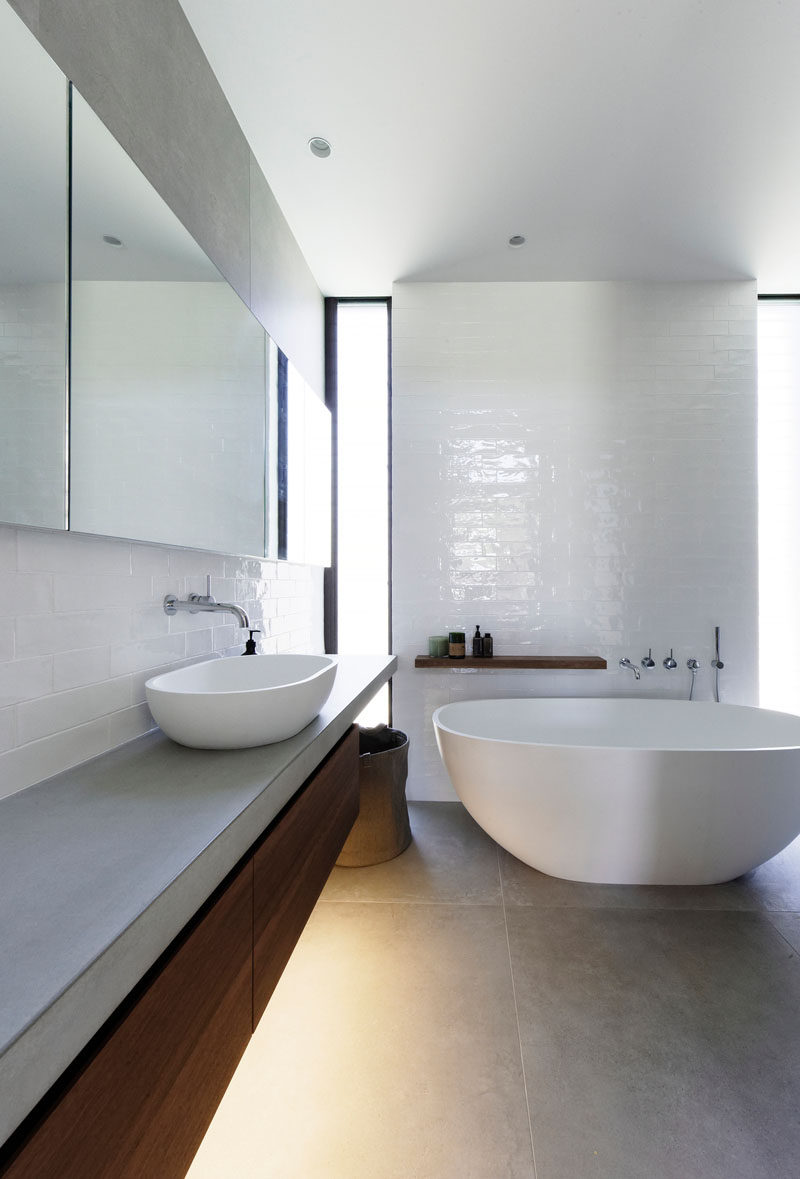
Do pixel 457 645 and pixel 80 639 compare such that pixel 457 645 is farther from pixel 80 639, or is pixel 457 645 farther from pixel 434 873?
pixel 80 639

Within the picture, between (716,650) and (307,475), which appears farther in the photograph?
(716,650)

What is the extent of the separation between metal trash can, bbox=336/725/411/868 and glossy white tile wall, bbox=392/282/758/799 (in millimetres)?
636

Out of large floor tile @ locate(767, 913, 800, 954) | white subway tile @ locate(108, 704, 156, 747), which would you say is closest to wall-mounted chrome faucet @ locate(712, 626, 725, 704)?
large floor tile @ locate(767, 913, 800, 954)

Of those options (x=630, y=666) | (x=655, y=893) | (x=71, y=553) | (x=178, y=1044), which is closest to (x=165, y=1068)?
(x=178, y=1044)

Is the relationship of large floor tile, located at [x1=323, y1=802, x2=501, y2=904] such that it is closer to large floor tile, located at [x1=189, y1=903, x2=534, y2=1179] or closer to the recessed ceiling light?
large floor tile, located at [x1=189, y1=903, x2=534, y2=1179]

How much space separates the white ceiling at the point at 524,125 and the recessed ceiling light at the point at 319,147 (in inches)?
1.1

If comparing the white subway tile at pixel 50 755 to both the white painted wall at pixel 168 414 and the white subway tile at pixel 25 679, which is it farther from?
the white painted wall at pixel 168 414

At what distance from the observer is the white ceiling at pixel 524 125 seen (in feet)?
5.76

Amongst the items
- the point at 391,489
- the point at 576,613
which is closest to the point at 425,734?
the point at 576,613

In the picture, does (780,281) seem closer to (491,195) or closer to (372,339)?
(491,195)

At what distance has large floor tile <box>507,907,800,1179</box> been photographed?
51.8 inches

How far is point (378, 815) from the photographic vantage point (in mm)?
2578

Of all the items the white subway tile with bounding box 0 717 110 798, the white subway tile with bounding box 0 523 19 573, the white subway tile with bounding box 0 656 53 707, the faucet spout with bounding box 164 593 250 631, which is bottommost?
the white subway tile with bounding box 0 717 110 798

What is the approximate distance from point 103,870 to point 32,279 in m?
1.00
